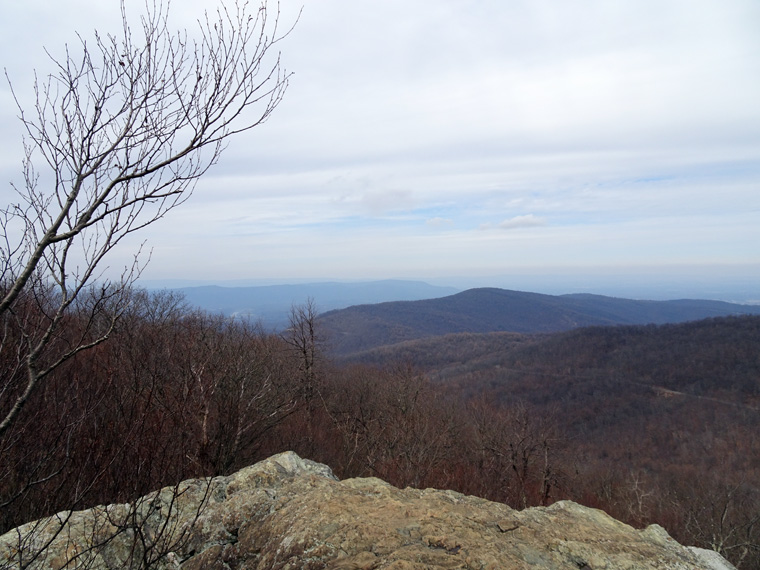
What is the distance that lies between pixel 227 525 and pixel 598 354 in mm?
91532

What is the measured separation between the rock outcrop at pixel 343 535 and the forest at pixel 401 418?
0.52 metres

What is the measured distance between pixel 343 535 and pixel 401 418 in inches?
702

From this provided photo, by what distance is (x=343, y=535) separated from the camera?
4457mm

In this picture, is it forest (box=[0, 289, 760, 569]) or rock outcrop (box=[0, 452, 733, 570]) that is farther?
forest (box=[0, 289, 760, 569])

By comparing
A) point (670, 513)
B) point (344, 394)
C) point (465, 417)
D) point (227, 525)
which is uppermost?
point (227, 525)

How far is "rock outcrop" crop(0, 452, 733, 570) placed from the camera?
4.20 meters

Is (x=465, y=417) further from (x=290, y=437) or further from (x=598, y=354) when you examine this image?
(x=598, y=354)

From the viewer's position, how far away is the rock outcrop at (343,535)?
13.8 ft

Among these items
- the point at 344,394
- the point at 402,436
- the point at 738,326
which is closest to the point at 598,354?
the point at 738,326

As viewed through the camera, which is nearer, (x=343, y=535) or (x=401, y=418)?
(x=343, y=535)

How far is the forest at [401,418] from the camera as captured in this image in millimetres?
5824

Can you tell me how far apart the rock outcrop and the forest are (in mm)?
518

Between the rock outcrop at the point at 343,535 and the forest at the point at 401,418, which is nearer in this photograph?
the rock outcrop at the point at 343,535

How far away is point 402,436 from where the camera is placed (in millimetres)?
18922
